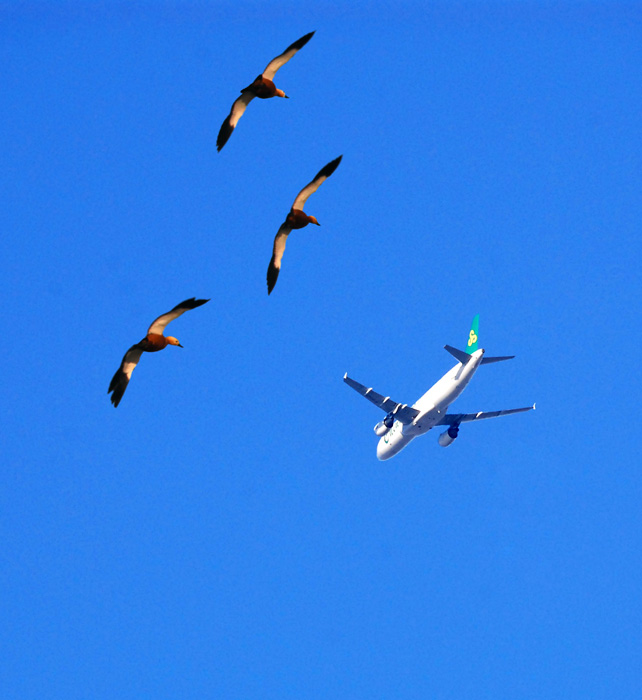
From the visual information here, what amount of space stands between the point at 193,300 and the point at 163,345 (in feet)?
12.1

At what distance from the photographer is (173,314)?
43.6m

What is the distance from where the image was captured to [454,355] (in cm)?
9969

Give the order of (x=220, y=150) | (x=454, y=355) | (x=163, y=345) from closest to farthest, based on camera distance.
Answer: (x=163, y=345), (x=220, y=150), (x=454, y=355)

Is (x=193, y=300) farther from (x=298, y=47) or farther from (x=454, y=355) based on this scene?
(x=454, y=355)

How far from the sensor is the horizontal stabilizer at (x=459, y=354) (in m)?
98.3

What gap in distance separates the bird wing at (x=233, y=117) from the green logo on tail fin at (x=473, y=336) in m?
59.9

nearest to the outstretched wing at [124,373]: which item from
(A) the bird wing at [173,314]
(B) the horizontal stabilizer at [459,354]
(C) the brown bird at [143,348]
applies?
(C) the brown bird at [143,348]

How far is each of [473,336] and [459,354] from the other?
11.0 meters

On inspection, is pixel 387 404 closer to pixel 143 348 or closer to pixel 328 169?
pixel 328 169

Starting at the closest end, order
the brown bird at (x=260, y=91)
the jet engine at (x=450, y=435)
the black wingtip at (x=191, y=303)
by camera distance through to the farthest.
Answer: the black wingtip at (x=191, y=303), the brown bird at (x=260, y=91), the jet engine at (x=450, y=435)

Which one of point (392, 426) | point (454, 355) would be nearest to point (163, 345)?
point (454, 355)

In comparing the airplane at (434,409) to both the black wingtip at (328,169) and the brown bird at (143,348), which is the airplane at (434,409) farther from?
the brown bird at (143,348)

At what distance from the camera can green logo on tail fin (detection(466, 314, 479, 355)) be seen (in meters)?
108

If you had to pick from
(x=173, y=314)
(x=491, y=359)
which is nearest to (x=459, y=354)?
(x=491, y=359)
